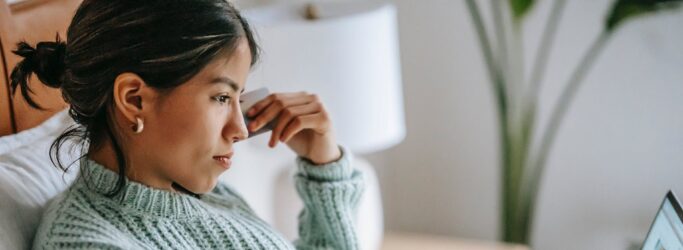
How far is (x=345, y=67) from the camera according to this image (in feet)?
4.85

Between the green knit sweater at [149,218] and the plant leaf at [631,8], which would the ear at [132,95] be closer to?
the green knit sweater at [149,218]

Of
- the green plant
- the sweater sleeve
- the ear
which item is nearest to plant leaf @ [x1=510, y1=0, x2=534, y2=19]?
the green plant

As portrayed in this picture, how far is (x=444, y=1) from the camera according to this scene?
6.73 ft

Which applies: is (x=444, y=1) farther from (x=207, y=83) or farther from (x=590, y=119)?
(x=207, y=83)

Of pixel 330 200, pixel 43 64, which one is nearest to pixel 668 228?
pixel 330 200

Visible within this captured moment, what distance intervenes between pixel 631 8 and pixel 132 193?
1.22 m

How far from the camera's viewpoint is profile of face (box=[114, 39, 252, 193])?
3.03ft

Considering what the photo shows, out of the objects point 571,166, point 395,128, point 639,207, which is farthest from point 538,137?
point 395,128

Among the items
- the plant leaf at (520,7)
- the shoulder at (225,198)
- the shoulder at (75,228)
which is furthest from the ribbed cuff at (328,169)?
the plant leaf at (520,7)

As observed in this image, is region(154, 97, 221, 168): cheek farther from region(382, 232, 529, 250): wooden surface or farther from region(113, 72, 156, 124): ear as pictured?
region(382, 232, 529, 250): wooden surface

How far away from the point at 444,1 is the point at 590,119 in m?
0.41

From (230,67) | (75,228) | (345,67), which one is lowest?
(75,228)

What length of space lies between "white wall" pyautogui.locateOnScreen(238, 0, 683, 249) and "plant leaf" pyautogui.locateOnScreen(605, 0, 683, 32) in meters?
0.04

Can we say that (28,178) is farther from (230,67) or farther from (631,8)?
(631,8)
